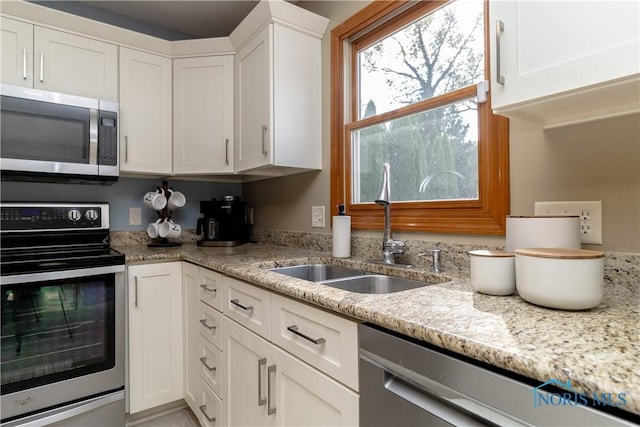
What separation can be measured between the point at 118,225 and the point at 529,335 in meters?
2.45

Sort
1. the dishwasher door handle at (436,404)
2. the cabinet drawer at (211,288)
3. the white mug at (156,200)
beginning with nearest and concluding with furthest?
the dishwasher door handle at (436,404) → the cabinet drawer at (211,288) → the white mug at (156,200)

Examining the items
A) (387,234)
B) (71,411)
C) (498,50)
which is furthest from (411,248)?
(71,411)

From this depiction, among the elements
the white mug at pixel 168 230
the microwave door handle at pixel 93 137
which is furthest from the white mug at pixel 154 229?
the microwave door handle at pixel 93 137

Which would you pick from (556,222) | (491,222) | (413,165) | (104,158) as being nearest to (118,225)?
(104,158)

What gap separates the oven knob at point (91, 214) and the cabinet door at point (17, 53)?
73 cm

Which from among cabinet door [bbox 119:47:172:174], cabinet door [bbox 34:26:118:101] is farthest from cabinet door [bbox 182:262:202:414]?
cabinet door [bbox 34:26:118:101]

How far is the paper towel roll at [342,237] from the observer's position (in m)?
1.67

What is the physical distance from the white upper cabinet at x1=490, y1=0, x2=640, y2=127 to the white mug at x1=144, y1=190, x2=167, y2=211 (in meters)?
2.02

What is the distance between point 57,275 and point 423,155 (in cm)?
175

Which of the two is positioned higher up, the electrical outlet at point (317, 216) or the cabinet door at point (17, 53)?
the cabinet door at point (17, 53)

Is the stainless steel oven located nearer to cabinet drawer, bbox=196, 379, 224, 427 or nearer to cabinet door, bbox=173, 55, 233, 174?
cabinet drawer, bbox=196, 379, 224, 427

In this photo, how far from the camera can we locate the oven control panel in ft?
5.60

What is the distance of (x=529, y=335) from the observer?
59 centimetres

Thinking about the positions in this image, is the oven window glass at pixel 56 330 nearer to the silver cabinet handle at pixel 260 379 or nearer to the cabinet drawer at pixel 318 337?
the silver cabinet handle at pixel 260 379
